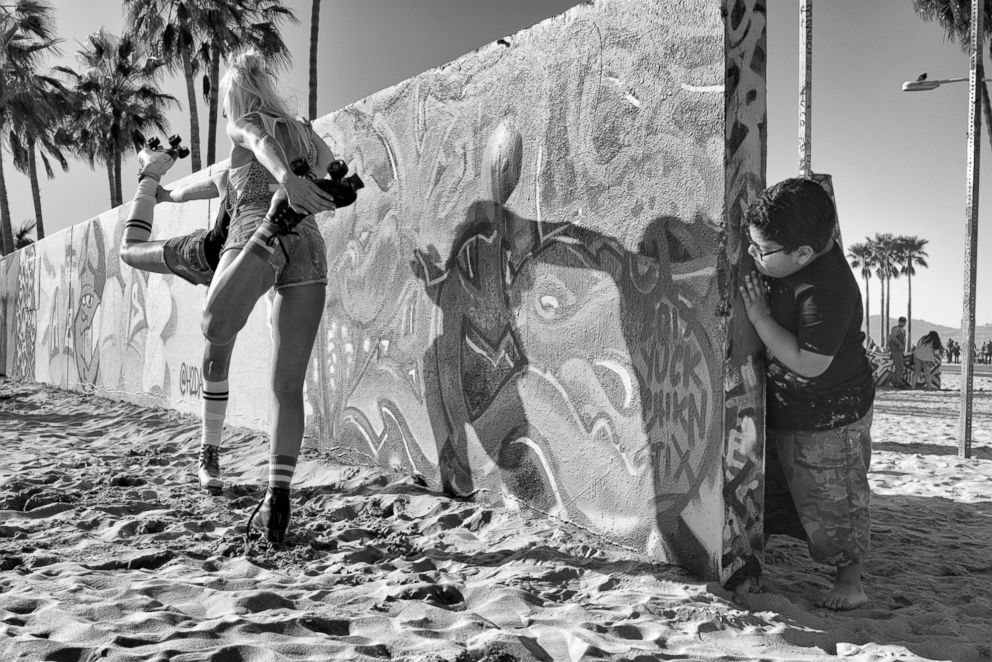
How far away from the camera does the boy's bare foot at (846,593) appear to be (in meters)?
2.44

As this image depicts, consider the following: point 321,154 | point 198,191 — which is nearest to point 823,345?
point 321,154

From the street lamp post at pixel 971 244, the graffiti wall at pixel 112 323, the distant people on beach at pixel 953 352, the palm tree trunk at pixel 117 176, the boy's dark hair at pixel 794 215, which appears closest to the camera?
the boy's dark hair at pixel 794 215

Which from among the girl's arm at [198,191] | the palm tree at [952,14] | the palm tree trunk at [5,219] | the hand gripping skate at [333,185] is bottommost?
the hand gripping skate at [333,185]

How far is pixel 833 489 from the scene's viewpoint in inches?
99.1

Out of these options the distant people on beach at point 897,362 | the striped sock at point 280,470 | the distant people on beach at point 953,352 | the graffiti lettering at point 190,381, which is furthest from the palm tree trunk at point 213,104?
the distant people on beach at point 953,352

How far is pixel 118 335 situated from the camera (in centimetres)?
830

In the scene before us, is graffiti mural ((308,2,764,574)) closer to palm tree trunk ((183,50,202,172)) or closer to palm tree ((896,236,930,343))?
palm tree trunk ((183,50,202,172))

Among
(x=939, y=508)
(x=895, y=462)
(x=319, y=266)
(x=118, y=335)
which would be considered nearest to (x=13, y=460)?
(x=319, y=266)

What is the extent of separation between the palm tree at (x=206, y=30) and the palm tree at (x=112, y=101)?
16.2 ft

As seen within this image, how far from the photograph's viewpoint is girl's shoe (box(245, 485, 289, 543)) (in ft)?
9.38

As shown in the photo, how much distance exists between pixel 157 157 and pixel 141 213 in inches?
13.3

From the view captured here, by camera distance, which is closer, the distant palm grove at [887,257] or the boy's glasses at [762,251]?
the boy's glasses at [762,251]

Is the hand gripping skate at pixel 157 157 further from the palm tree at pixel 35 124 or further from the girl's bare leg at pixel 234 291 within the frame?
the palm tree at pixel 35 124

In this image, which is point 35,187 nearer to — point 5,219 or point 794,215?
point 5,219
